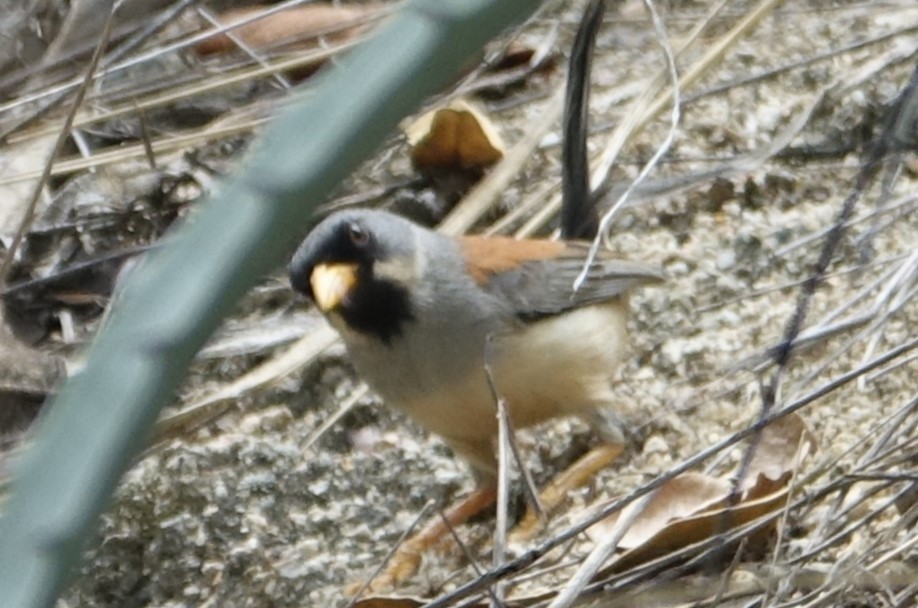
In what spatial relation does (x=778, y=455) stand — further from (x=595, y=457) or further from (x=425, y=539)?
(x=425, y=539)

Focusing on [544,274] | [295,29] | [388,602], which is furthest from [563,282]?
[295,29]

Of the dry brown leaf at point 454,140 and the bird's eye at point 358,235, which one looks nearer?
the bird's eye at point 358,235

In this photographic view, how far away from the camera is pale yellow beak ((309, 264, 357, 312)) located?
2996mm

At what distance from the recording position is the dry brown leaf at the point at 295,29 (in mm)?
4500

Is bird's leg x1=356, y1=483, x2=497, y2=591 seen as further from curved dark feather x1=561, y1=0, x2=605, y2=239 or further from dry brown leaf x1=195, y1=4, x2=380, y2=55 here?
dry brown leaf x1=195, y1=4, x2=380, y2=55

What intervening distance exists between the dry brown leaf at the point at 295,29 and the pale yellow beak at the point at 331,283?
1.58 meters

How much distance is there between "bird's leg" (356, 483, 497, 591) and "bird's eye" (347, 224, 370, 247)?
0.61 meters

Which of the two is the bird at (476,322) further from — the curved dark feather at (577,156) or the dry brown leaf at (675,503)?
the dry brown leaf at (675,503)

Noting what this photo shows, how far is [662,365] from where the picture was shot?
3660mm

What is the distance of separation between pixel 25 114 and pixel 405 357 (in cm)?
176

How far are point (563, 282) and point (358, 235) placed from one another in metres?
0.59

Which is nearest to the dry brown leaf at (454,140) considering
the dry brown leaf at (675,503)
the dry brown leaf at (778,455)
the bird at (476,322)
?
the bird at (476,322)

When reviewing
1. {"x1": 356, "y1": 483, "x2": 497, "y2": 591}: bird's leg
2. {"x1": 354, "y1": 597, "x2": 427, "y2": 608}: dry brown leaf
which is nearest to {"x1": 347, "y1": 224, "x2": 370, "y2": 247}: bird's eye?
{"x1": 356, "y1": 483, "x2": 497, "y2": 591}: bird's leg

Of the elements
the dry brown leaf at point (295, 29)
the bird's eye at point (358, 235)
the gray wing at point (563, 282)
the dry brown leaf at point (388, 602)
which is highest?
the dry brown leaf at point (295, 29)
